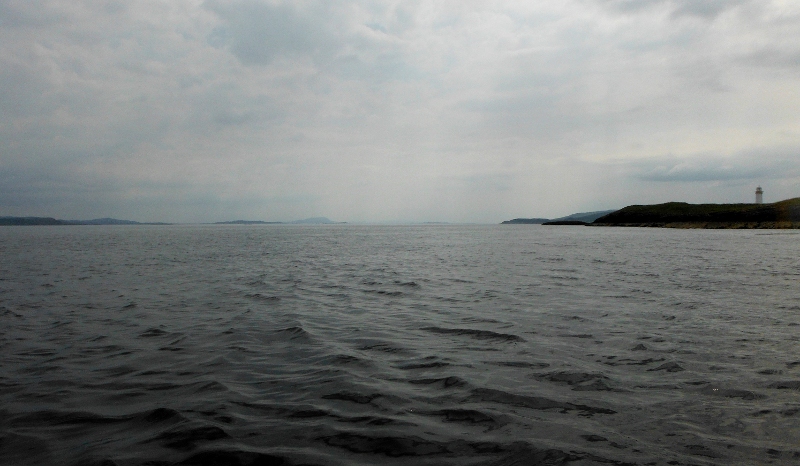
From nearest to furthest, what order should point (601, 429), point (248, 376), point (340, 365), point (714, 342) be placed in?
point (601, 429)
point (248, 376)
point (340, 365)
point (714, 342)

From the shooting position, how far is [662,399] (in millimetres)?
8484

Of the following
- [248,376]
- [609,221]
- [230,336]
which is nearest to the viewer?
[248,376]

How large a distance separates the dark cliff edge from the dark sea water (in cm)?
12805

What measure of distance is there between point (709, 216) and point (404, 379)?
161 m

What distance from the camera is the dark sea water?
6.70m

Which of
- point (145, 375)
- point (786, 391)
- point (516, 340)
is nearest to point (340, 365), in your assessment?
point (145, 375)

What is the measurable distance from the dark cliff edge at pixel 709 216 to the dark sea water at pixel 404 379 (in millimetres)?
128046

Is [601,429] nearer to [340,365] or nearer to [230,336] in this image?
[340,365]

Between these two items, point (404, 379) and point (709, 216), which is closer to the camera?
point (404, 379)

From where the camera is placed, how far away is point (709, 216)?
13775cm

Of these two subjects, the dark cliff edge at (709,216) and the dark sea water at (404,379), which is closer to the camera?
the dark sea water at (404,379)

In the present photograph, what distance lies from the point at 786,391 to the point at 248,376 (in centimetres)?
1133

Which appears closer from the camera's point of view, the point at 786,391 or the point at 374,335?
the point at 786,391

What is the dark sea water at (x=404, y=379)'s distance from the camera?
6.70m
